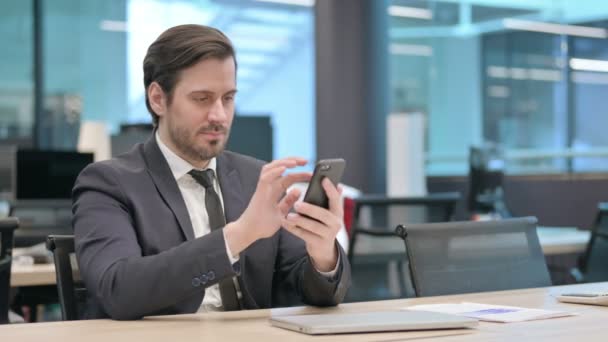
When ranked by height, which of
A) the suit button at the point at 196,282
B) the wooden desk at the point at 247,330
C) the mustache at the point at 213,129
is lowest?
the wooden desk at the point at 247,330

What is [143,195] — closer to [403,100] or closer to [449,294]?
[449,294]

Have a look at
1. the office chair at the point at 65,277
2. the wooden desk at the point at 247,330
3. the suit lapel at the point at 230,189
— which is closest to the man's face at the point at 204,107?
the suit lapel at the point at 230,189

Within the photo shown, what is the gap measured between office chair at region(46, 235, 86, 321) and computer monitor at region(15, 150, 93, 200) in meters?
2.88

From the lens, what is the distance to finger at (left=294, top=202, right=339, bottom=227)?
1.66 metres

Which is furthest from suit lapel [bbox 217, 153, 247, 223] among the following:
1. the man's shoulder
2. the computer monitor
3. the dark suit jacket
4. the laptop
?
the computer monitor

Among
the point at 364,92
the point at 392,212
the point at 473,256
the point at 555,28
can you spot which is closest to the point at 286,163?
the point at 473,256

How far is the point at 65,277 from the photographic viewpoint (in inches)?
74.6

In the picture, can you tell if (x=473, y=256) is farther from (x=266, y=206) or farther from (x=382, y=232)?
(x=382, y=232)

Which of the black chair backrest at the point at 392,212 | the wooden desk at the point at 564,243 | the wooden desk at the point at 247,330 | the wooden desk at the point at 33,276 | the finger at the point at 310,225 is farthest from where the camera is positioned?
the black chair backrest at the point at 392,212

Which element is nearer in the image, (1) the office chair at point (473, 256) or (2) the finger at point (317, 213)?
(2) the finger at point (317, 213)

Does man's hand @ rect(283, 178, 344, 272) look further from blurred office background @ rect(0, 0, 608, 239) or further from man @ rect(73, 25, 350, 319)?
blurred office background @ rect(0, 0, 608, 239)

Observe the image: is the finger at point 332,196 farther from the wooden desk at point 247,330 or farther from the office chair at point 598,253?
the office chair at point 598,253

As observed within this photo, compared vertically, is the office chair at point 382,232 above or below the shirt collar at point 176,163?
below

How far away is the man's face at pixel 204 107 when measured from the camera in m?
1.99
